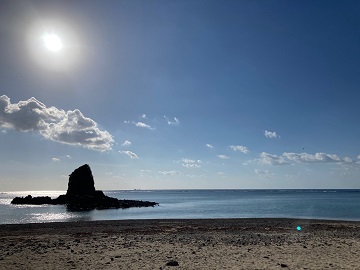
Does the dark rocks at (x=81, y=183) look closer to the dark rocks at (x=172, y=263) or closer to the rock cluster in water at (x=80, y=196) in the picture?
the rock cluster in water at (x=80, y=196)

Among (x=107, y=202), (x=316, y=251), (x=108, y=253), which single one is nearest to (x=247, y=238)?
(x=316, y=251)

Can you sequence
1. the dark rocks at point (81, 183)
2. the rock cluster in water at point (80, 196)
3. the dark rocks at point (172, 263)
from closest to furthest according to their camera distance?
the dark rocks at point (172, 263) → the rock cluster in water at point (80, 196) → the dark rocks at point (81, 183)

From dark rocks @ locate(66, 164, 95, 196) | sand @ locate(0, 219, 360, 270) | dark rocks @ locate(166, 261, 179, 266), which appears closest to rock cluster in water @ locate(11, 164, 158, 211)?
dark rocks @ locate(66, 164, 95, 196)

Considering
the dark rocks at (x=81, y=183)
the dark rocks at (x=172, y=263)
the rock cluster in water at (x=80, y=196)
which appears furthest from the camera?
the dark rocks at (x=81, y=183)

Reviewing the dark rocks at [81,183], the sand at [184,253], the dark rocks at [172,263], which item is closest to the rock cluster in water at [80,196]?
the dark rocks at [81,183]

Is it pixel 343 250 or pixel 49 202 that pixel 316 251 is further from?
pixel 49 202

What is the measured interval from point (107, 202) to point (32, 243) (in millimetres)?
86987

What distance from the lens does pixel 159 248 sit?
20.6 meters

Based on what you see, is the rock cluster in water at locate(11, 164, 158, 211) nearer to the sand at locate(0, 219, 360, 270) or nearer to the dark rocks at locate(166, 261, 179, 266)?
the sand at locate(0, 219, 360, 270)

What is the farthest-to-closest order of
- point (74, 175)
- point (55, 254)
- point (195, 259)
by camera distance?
point (74, 175) → point (55, 254) → point (195, 259)

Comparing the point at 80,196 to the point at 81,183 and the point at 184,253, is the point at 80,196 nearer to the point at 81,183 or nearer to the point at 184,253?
the point at 81,183

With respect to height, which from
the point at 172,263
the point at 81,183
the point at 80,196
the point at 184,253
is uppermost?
the point at 81,183

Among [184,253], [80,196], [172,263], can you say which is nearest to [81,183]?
[80,196]

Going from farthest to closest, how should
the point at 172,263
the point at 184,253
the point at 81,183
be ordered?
the point at 81,183
the point at 184,253
the point at 172,263
